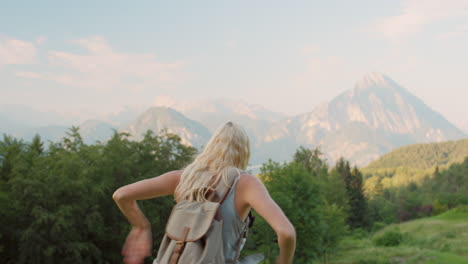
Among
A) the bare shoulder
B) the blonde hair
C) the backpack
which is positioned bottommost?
the backpack

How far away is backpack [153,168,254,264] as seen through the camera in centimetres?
252

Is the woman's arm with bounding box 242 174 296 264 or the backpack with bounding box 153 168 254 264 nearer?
the woman's arm with bounding box 242 174 296 264

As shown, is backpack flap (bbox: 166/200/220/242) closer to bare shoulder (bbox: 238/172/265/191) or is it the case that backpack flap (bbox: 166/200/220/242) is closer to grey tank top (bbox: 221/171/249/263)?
grey tank top (bbox: 221/171/249/263)

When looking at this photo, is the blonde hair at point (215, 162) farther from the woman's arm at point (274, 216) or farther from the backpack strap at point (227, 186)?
the woman's arm at point (274, 216)

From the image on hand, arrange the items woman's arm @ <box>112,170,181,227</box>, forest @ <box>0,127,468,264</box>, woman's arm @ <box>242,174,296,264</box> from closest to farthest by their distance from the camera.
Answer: woman's arm @ <box>242,174,296,264</box>
woman's arm @ <box>112,170,181,227</box>
forest @ <box>0,127,468,264</box>

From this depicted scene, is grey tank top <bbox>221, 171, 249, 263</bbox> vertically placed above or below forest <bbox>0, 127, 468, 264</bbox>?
below

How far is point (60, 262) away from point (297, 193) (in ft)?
52.7

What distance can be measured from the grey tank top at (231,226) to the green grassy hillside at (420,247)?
26135 millimetres

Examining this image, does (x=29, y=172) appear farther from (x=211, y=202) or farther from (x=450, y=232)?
(x=450, y=232)

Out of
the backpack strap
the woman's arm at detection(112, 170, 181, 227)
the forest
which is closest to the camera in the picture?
the backpack strap

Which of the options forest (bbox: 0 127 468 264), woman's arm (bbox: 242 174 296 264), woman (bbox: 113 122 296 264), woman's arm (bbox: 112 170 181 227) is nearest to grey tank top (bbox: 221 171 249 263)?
woman (bbox: 113 122 296 264)

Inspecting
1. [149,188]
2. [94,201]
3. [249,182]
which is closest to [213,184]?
[249,182]

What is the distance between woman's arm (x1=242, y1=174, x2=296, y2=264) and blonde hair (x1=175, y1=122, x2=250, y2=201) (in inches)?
8.1

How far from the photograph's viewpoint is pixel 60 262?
28672mm
